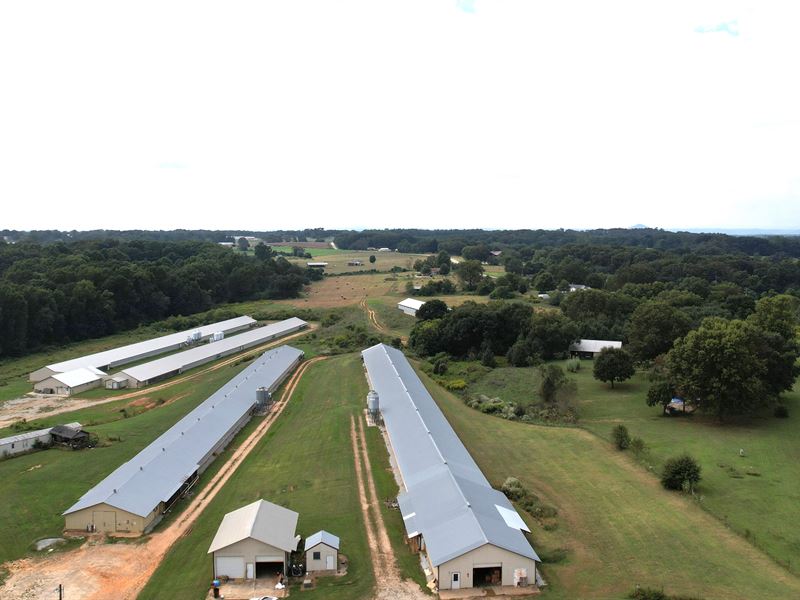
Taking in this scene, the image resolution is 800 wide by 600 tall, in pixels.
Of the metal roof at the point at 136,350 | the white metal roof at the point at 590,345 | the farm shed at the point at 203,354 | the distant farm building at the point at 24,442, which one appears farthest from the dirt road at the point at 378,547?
the metal roof at the point at 136,350

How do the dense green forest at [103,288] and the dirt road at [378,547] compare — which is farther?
the dense green forest at [103,288]

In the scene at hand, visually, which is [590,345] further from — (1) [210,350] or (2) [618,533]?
(2) [618,533]

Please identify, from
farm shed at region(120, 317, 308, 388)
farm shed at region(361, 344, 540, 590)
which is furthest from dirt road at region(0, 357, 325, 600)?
farm shed at region(120, 317, 308, 388)

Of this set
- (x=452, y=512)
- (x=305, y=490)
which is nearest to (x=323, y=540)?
(x=452, y=512)

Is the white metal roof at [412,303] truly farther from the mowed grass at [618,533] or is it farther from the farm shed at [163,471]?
the mowed grass at [618,533]

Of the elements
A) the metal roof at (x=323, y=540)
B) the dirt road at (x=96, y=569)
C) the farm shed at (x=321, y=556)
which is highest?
the metal roof at (x=323, y=540)

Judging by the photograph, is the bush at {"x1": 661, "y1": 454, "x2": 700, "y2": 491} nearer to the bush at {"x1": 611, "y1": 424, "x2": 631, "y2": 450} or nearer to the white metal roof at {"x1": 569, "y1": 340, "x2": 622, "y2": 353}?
the bush at {"x1": 611, "y1": 424, "x2": 631, "y2": 450}
